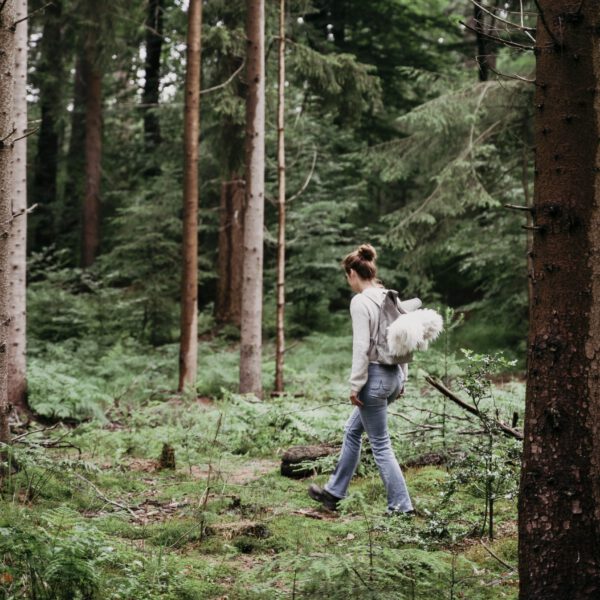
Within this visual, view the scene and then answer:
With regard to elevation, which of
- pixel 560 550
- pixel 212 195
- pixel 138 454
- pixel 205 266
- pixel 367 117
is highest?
pixel 367 117

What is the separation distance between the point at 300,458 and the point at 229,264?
1148 centimetres

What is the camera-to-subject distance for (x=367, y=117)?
1980cm

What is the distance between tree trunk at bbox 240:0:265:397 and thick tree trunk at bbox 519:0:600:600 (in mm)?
8349

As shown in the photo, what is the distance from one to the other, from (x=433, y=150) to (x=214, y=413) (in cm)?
830

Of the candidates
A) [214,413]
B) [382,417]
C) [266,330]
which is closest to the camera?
[382,417]

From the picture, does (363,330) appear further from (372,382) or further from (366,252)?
(366,252)

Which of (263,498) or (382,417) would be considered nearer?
(382,417)

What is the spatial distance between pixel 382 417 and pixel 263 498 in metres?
1.50

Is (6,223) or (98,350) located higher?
(6,223)

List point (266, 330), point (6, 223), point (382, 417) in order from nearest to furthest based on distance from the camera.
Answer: point (6, 223), point (382, 417), point (266, 330)

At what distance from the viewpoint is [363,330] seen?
18.2 ft

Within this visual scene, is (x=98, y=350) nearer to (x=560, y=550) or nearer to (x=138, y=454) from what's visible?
(x=138, y=454)

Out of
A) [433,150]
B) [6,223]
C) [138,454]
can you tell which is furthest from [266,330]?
[6,223]

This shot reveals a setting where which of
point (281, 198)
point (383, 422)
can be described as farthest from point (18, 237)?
point (383, 422)
